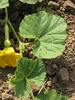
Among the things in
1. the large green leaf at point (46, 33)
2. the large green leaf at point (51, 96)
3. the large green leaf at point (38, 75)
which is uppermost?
the large green leaf at point (46, 33)

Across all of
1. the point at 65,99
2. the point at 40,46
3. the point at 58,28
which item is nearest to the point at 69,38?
the point at 58,28

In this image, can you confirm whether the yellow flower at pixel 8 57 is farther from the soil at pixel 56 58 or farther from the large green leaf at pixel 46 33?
the large green leaf at pixel 46 33

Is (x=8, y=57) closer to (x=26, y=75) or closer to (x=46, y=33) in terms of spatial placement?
(x=26, y=75)

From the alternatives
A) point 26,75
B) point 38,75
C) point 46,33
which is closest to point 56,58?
point 46,33

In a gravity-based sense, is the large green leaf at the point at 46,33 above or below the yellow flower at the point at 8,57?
above

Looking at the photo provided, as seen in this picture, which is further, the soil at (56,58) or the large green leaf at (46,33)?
the soil at (56,58)

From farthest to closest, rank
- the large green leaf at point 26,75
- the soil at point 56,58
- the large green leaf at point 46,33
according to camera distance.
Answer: the soil at point 56,58, the large green leaf at point 46,33, the large green leaf at point 26,75

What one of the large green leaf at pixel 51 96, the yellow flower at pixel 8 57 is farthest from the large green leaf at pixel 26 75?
the yellow flower at pixel 8 57

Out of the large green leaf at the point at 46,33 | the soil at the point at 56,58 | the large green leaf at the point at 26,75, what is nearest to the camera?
the large green leaf at the point at 26,75
